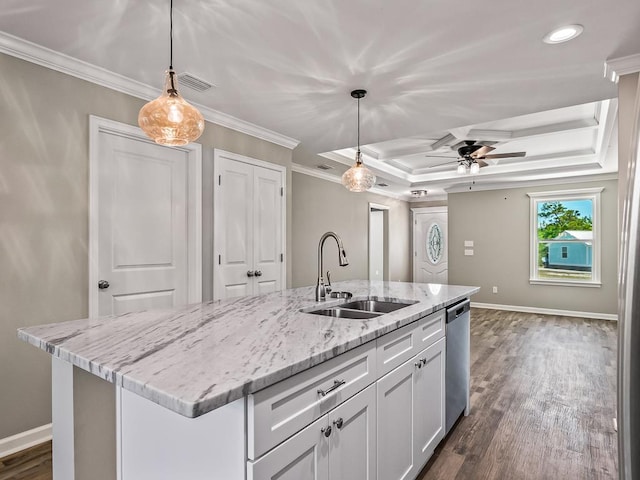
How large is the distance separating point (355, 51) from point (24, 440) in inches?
123

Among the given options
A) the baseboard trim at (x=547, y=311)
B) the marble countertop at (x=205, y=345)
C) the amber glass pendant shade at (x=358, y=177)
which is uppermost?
the amber glass pendant shade at (x=358, y=177)

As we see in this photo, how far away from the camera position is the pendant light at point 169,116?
1.74 metres

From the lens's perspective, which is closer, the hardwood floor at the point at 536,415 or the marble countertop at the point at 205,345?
the marble countertop at the point at 205,345

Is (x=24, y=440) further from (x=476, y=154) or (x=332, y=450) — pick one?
(x=476, y=154)

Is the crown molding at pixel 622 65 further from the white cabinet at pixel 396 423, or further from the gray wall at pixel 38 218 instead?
the gray wall at pixel 38 218

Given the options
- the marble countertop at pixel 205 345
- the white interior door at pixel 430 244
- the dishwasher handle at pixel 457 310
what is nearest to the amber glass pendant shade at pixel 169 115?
the marble countertop at pixel 205 345

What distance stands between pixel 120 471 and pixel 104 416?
23 centimetres

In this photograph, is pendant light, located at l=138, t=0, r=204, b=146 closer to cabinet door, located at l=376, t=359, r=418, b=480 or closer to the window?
cabinet door, located at l=376, t=359, r=418, b=480

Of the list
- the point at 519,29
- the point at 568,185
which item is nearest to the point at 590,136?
the point at 568,185

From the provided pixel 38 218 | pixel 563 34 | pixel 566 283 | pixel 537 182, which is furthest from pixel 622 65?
pixel 566 283

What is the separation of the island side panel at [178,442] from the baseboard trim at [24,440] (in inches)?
57.1

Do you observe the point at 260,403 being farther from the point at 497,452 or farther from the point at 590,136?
the point at 590,136

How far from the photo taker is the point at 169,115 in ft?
5.72

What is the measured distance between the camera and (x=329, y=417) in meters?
1.23
